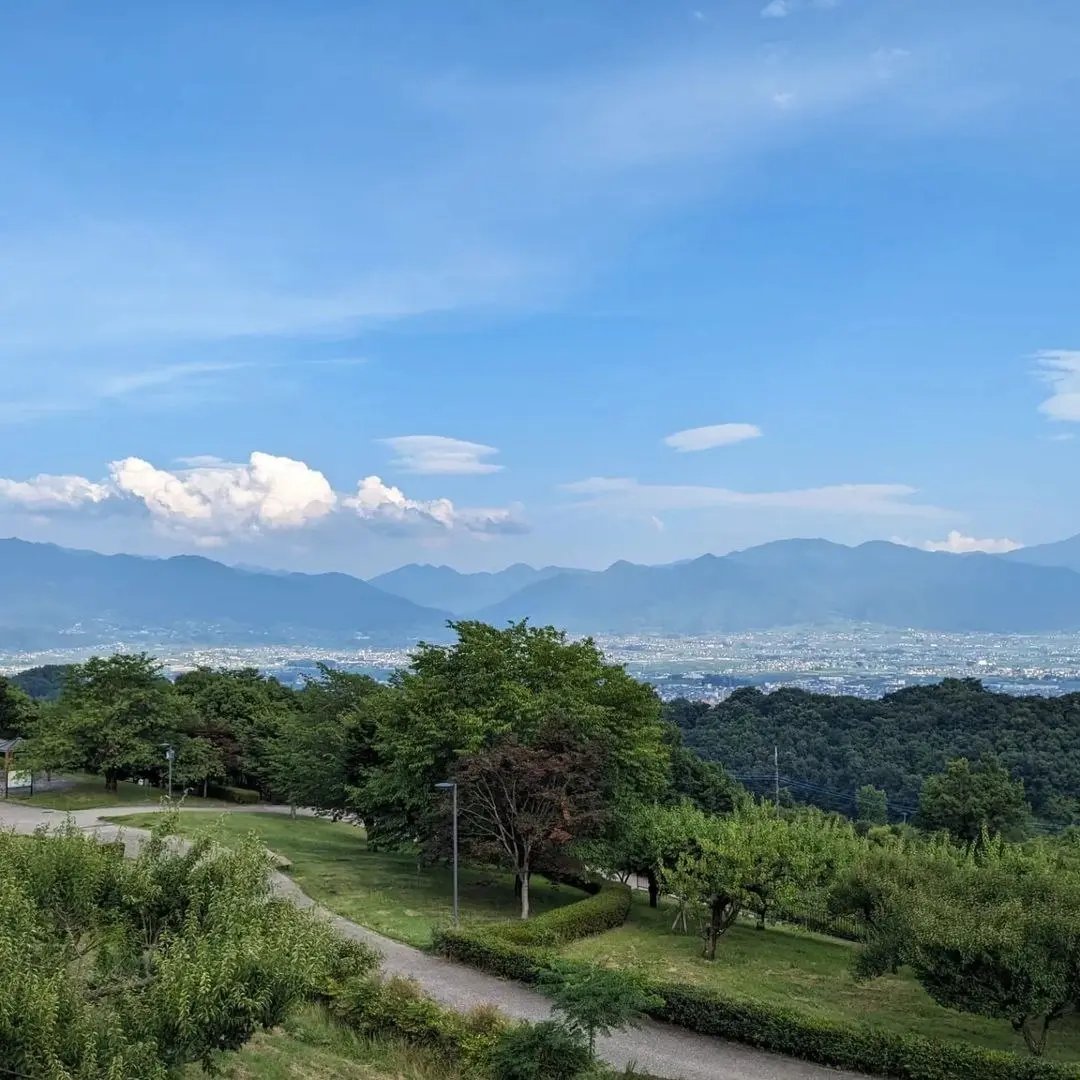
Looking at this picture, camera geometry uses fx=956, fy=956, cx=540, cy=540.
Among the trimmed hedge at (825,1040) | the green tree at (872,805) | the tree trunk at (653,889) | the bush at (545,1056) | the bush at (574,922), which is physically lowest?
the green tree at (872,805)

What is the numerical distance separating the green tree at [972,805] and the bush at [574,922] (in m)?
23.4

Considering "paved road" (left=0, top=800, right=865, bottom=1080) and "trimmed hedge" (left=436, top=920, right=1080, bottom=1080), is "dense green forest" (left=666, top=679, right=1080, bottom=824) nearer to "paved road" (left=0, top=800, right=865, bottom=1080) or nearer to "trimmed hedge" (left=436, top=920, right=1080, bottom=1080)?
"trimmed hedge" (left=436, top=920, right=1080, bottom=1080)

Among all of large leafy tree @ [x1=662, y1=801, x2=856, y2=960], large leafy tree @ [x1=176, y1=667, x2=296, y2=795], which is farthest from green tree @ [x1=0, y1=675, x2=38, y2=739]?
large leafy tree @ [x1=662, y1=801, x2=856, y2=960]

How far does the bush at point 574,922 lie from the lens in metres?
26.5

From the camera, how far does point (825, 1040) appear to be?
1958cm

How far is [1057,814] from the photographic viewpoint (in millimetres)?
58406

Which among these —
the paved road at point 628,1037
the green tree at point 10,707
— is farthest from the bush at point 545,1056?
the green tree at point 10,707

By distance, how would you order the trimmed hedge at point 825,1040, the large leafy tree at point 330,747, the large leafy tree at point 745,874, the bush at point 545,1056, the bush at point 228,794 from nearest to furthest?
the bush at point 545,1056 → the trimmed hedge at point 825,1040 → the large leafy tree at point 745,874 → the large leafy tree at point 330,747 → the bush at point 228,794

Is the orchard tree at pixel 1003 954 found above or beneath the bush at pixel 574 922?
above

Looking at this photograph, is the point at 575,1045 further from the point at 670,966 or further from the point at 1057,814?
the point at 1057,814

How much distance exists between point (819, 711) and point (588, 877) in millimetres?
60876

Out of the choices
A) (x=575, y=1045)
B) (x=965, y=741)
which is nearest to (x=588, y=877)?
(x=575, y=1045)

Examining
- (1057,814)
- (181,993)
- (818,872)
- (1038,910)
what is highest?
(181,993)

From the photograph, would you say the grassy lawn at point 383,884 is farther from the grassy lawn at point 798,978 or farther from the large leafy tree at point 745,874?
the large leafy tree at point 745,874
